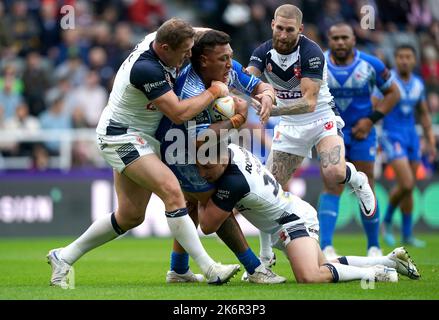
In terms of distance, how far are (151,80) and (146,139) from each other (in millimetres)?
648

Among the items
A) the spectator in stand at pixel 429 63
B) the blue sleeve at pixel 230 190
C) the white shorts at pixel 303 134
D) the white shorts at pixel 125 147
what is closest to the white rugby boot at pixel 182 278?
the blue sleeve at pixel 230 190

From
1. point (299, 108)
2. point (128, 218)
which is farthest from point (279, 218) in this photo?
point (299, 108)

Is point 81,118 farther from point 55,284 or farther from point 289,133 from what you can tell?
point 55,284

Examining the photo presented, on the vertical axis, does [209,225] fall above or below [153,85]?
below

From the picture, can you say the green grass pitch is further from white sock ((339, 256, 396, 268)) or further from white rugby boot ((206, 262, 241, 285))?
white sock ((339, 256, 396, 268))

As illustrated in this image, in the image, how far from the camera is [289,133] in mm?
10484

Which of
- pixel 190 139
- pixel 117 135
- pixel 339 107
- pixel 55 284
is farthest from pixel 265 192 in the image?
pixel 339 107

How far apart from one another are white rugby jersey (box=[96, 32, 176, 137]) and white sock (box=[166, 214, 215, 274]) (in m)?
0.91

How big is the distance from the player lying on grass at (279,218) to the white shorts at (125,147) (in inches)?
19.5

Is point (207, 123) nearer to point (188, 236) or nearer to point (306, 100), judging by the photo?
point (188, 236)

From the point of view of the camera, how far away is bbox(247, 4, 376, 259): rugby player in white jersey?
961 cm

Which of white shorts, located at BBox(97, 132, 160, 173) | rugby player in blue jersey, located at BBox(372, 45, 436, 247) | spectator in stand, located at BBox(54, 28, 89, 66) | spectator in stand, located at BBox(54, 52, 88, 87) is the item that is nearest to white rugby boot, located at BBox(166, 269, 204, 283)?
white shorts, located at BBox(97, 132, 160, 173)

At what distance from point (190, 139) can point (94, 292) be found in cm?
159

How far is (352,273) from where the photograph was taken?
810 cm
